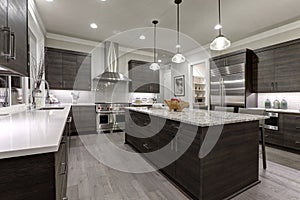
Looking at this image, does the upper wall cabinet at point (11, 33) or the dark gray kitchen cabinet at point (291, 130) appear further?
the dark gray kitchen cabinet at point (291, 130)

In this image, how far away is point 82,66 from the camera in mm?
5160

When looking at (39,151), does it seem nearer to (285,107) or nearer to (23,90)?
(23,90)

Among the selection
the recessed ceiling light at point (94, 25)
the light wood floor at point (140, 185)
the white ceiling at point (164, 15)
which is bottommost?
the light wood floor at point (140, 185)

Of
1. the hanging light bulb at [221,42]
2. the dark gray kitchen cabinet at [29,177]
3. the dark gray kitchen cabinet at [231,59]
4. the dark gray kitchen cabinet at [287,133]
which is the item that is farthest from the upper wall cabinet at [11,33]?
the dark gray kitchen cabinet at [231,59]

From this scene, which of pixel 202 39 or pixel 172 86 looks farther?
pixel 172 86

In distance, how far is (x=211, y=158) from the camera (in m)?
1.71

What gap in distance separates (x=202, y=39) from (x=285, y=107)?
3.00m

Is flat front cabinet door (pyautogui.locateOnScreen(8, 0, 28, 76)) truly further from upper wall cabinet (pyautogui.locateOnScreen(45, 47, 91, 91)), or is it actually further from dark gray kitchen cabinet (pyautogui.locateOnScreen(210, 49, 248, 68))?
dark gray kitchen cabinet (pyautogui.locateOnScreen(210, 49, 248, 68))

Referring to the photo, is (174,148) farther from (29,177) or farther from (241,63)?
(241,63)

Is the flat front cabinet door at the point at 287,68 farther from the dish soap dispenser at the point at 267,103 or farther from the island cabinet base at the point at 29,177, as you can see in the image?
the island cabinet base at the point at 29,177

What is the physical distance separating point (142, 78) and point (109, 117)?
2.15m

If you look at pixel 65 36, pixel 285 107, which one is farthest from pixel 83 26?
pixel 285 107

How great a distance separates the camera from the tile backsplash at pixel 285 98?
3904 mm

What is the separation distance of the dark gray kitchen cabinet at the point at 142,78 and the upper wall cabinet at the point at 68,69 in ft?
5.23
